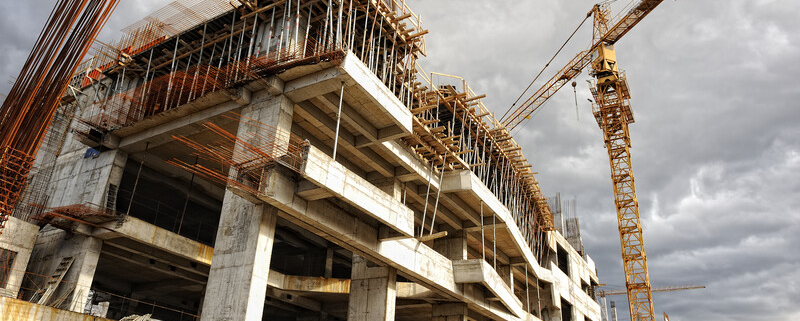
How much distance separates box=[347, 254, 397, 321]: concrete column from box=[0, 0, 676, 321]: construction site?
0.07 m

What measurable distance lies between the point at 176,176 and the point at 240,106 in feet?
27.2

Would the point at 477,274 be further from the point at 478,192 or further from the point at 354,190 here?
the point at 354,190

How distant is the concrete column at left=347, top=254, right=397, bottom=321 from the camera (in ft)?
71.4

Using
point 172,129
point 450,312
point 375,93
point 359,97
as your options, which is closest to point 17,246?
point 172,129

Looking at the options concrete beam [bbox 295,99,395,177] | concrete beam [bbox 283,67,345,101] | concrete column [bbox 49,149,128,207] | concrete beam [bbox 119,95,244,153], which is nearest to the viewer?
concrete beam [bbox 283,67,345,101]

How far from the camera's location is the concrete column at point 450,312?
26.6 meters

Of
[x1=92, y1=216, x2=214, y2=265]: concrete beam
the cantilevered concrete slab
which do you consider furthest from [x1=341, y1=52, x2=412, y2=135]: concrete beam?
[x1=92, y1=216, x2=214, y2=265]: concrete beam

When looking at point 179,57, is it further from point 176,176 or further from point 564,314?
point 564,314

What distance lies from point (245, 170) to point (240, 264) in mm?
2744

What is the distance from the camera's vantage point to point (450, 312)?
88.7ft

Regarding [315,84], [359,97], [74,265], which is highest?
[359,97]

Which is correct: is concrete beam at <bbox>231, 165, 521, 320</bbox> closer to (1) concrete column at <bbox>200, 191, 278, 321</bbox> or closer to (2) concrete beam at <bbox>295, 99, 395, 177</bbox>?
(1) concrete column at <bbox>200, 191, 278, 321</bbox>

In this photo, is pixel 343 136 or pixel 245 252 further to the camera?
pixel 343 136

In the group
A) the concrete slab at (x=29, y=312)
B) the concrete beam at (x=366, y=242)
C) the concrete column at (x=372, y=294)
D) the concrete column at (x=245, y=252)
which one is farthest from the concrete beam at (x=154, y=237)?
the concrete column at (x=372, y=294)
